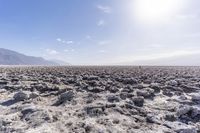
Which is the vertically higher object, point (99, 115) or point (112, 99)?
point (112, 99)

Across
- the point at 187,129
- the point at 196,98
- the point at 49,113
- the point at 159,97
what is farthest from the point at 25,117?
the point at 196,98

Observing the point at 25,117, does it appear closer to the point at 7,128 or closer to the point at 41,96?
the point at 7,128

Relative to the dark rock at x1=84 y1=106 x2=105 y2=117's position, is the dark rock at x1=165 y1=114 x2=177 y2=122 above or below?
below

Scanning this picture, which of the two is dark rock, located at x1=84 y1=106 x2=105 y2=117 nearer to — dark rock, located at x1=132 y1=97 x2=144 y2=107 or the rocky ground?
the rocky ground

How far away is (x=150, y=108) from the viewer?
40.9 feet

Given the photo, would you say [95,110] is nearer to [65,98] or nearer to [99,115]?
[99,115]

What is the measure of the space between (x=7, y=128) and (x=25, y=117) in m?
1.11

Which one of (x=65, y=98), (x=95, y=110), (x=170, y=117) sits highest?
(x=65, y=98)

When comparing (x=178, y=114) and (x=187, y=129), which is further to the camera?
(x=178, y=114)

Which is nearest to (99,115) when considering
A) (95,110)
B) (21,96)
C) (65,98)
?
(95,110)

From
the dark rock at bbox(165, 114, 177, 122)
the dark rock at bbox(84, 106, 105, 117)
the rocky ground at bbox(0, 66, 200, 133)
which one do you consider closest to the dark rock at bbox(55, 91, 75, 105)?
the rocky ground at bbox(0, 66, 200, 133)

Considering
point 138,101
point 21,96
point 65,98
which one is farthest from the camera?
point 21,96

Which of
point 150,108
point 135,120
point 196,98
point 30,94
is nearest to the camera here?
point 135,120

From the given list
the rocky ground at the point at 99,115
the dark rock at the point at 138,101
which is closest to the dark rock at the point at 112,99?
the rocky ground at the point at 99,115
